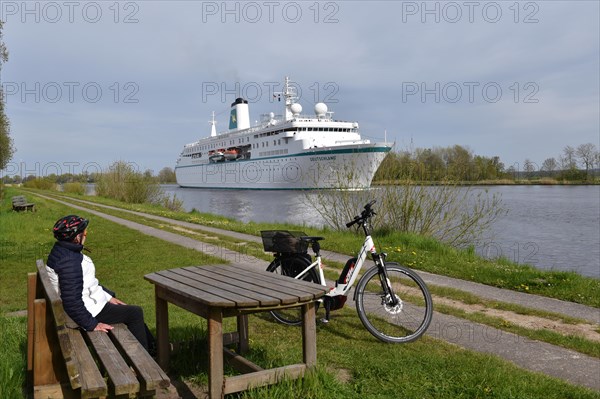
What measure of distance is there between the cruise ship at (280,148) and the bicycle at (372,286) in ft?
121

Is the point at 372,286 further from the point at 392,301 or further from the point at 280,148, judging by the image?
the point at 280,148

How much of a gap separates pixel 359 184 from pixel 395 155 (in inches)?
69.3

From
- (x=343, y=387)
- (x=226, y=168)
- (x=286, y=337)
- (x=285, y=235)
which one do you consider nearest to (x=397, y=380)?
(x=343, y=387)

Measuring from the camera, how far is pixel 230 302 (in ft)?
9.23

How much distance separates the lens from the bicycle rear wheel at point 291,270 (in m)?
4.73

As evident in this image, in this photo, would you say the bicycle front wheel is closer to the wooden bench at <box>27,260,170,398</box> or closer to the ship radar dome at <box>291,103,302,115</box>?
the wooden bench at <box>27,260,170,398</box>

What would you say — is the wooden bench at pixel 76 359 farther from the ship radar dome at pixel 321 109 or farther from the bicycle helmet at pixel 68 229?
the ship radar dome at pixel 321 109

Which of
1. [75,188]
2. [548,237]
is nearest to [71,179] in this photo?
[75,188]

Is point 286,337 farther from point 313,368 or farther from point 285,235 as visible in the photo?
point 313,368

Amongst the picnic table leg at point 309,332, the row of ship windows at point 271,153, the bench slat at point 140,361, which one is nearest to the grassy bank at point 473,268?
the picnic table leg at point 309,332

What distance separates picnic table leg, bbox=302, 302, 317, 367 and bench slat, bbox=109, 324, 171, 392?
3.03 ft

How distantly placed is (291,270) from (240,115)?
6912 centimetres

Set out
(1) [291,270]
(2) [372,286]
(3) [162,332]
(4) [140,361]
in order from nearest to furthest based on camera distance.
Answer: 1. (4) [140,361]
2. (3) [162,332]
3. (2) [372,286]
4. (1) [291,270]

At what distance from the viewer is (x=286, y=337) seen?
4641 millimetres
